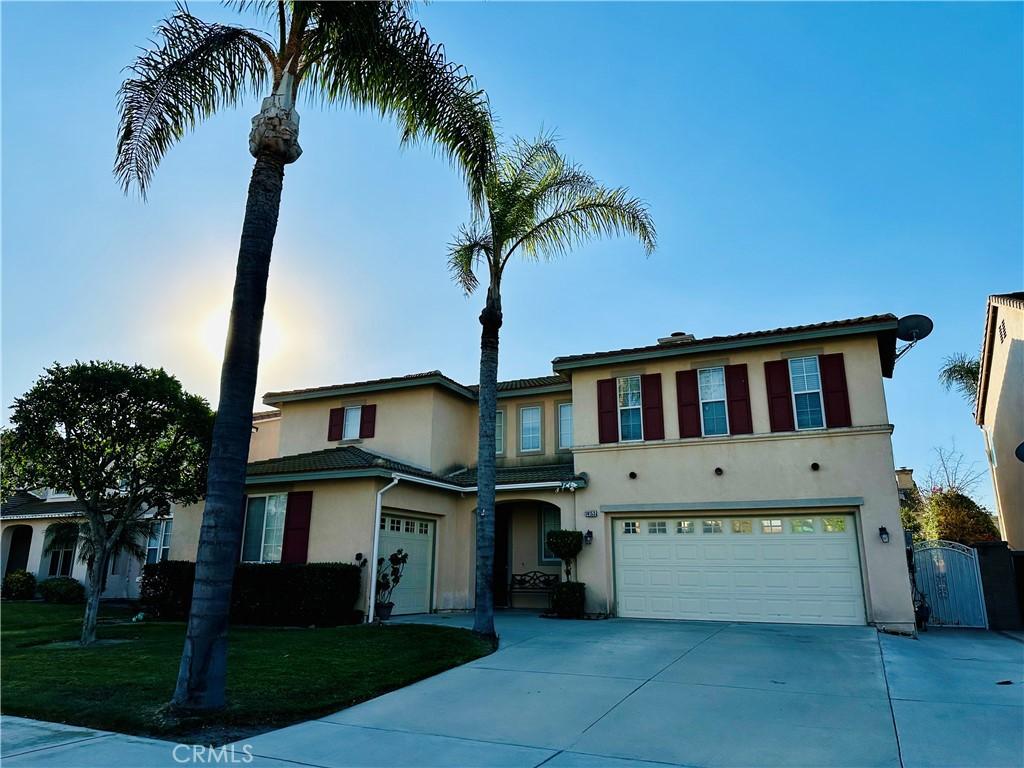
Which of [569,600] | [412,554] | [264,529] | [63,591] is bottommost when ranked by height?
[63,591]

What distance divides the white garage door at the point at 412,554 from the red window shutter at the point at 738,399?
26.5 feet

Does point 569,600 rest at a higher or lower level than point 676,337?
lower

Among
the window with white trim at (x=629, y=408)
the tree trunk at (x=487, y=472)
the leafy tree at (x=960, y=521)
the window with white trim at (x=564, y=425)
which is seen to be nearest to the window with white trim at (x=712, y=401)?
the window with white trim at (x=629, y=408)

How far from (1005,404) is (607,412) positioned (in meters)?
12.7

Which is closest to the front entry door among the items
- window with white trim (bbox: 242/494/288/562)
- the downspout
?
the downspout

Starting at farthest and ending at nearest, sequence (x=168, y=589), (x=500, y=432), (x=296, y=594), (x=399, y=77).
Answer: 1. (x=500, y=432)
2. (x=168, y=589)
3. (x=296, y=594)
4. (x=399, y=77)

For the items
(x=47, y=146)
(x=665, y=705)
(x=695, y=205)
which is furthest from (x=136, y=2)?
(x=665, y=705)

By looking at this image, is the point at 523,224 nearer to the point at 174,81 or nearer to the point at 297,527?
the point at 174,81

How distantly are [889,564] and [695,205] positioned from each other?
8284 millimetres

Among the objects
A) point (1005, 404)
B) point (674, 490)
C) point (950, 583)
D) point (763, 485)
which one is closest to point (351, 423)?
point (674, 490)

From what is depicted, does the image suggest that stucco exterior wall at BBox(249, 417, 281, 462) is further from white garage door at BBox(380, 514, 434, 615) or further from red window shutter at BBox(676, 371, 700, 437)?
red window shutter at BBox(676, 371, 700, 437)

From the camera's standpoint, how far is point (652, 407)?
51.3 feet

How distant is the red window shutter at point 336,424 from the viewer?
1923cm

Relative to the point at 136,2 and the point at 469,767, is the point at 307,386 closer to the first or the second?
the point at 136,2
